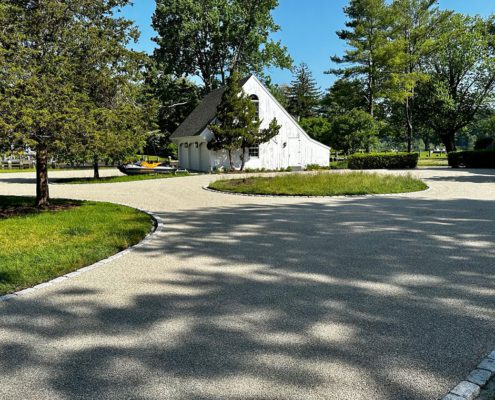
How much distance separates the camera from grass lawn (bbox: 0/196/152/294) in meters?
5.50

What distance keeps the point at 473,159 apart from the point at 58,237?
31059 millimetres

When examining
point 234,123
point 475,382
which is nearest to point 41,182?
point 475,382

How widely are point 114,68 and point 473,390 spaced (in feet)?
37.1

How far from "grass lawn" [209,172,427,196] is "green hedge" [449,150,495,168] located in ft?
53.4

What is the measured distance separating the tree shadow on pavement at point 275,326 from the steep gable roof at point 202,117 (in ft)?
83.6

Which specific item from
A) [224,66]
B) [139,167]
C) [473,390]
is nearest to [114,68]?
[473,390]

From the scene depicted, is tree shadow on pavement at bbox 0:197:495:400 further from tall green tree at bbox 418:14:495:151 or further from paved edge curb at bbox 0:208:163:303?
tall green tree at bbox 418:14:495:151

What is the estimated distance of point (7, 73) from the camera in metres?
8.41

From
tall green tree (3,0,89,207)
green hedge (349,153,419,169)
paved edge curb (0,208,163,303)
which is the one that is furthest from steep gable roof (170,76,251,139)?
paved edge curb (0,208,163,303)

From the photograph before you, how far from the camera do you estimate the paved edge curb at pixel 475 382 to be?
2536mm

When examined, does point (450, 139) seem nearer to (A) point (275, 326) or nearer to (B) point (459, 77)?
(B) point (459, 77)

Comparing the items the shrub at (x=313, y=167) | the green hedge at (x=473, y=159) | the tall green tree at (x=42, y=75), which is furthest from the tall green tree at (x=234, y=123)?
the tall green tree at (x=42, y=75)

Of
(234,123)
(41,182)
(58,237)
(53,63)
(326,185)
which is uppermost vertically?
(234,123)

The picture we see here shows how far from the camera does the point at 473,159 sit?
30141 mm
